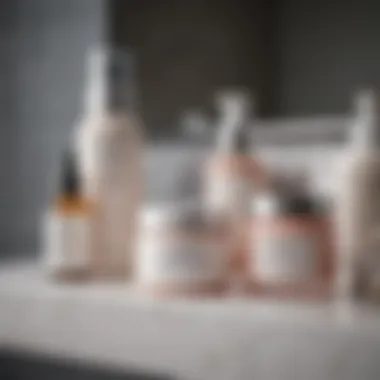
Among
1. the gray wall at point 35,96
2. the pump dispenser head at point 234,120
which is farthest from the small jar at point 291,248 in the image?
the gray wall at point 35,96

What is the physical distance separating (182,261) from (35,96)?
1.51ft

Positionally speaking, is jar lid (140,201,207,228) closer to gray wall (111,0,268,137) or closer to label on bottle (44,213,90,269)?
label on bottle (44,213,90,269)

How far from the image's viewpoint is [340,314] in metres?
0.62

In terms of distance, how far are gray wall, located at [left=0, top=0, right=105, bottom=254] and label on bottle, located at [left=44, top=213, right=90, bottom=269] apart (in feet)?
0.86

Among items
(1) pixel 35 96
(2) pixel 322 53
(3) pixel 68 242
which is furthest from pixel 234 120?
(1) pixel 35 96

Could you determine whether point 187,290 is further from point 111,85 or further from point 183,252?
point 111,85

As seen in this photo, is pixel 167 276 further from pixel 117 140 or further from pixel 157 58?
pixel 157 58

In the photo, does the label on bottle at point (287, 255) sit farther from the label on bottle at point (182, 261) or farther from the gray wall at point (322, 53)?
the gray wall at point (322, 53)

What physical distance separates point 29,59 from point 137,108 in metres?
0.19

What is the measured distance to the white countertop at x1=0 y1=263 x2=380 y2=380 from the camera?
0.57m

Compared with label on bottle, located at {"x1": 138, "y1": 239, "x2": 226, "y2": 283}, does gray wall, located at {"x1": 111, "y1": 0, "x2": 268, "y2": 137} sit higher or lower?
higher

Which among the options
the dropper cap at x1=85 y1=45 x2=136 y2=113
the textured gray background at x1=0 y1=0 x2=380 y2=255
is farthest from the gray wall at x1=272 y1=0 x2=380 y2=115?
the dropper cap at x1=85 y1=45 x2=136 y2=113

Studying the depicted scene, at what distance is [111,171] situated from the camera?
0.82m

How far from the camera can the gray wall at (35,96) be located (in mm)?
1031
